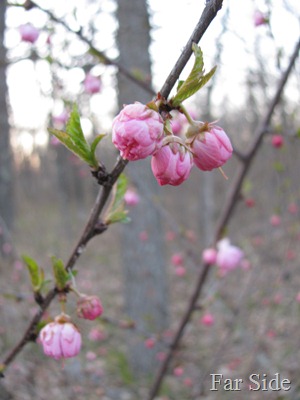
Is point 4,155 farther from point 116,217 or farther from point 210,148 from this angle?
point 210,148

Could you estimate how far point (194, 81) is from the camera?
0.74 meters

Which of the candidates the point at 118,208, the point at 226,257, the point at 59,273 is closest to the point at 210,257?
the point at 226,257

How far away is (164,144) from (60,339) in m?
0.58

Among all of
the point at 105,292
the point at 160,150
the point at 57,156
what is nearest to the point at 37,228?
the point at 57,156

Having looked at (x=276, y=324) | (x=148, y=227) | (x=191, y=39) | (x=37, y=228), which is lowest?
(x=191, y=39)

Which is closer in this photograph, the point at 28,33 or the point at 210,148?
the point at 210,148

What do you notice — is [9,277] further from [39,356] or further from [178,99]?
[178,99]

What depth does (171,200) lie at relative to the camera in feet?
51.3

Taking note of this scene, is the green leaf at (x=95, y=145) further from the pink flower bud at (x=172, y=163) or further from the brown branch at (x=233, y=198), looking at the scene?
the brown branch at (x=233, y=198)

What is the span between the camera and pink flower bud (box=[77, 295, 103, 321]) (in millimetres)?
1053

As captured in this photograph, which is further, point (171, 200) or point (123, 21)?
point (171, 200)

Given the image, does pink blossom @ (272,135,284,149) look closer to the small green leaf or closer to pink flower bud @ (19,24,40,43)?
pink flower bud @ (19,24,40,43)

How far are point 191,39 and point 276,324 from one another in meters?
5.60

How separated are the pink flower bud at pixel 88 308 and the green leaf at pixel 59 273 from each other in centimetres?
8
